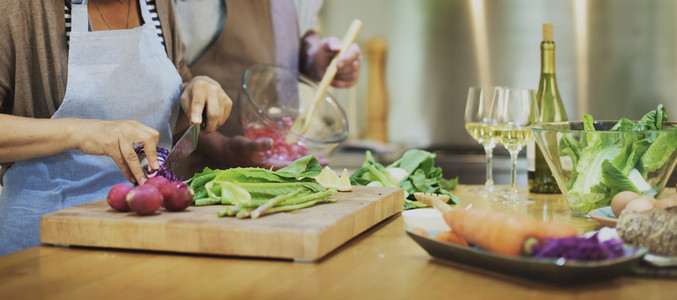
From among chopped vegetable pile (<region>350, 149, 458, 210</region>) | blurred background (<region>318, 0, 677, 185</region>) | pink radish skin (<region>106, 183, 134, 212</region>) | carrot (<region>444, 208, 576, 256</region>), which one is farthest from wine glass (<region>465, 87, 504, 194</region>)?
blurred background (<region>318, 0, 677, 185</region>)

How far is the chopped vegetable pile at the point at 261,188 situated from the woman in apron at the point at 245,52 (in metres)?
0.63

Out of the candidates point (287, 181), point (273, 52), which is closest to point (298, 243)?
point (287, 181)

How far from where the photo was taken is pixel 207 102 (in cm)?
146

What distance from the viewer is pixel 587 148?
3.75 ft

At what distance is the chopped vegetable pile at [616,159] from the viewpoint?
3.61 feet

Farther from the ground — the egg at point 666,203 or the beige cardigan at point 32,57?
the beige cardigan at point 32,57

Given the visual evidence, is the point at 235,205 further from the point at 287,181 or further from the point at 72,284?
the point at 72,284

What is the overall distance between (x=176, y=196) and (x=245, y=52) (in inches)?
54.7

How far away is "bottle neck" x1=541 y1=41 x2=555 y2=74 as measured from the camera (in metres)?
1.51

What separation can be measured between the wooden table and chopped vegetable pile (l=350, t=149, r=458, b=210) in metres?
0.48

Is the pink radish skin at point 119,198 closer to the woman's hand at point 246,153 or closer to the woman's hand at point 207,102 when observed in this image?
the woman's hand at point 207,102

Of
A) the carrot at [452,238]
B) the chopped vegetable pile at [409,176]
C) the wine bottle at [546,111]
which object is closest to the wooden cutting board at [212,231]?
the carrot at [452,238]

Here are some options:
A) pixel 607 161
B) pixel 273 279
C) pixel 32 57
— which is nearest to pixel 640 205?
pixel 607 161

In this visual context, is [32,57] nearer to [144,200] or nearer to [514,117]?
[144,200]
